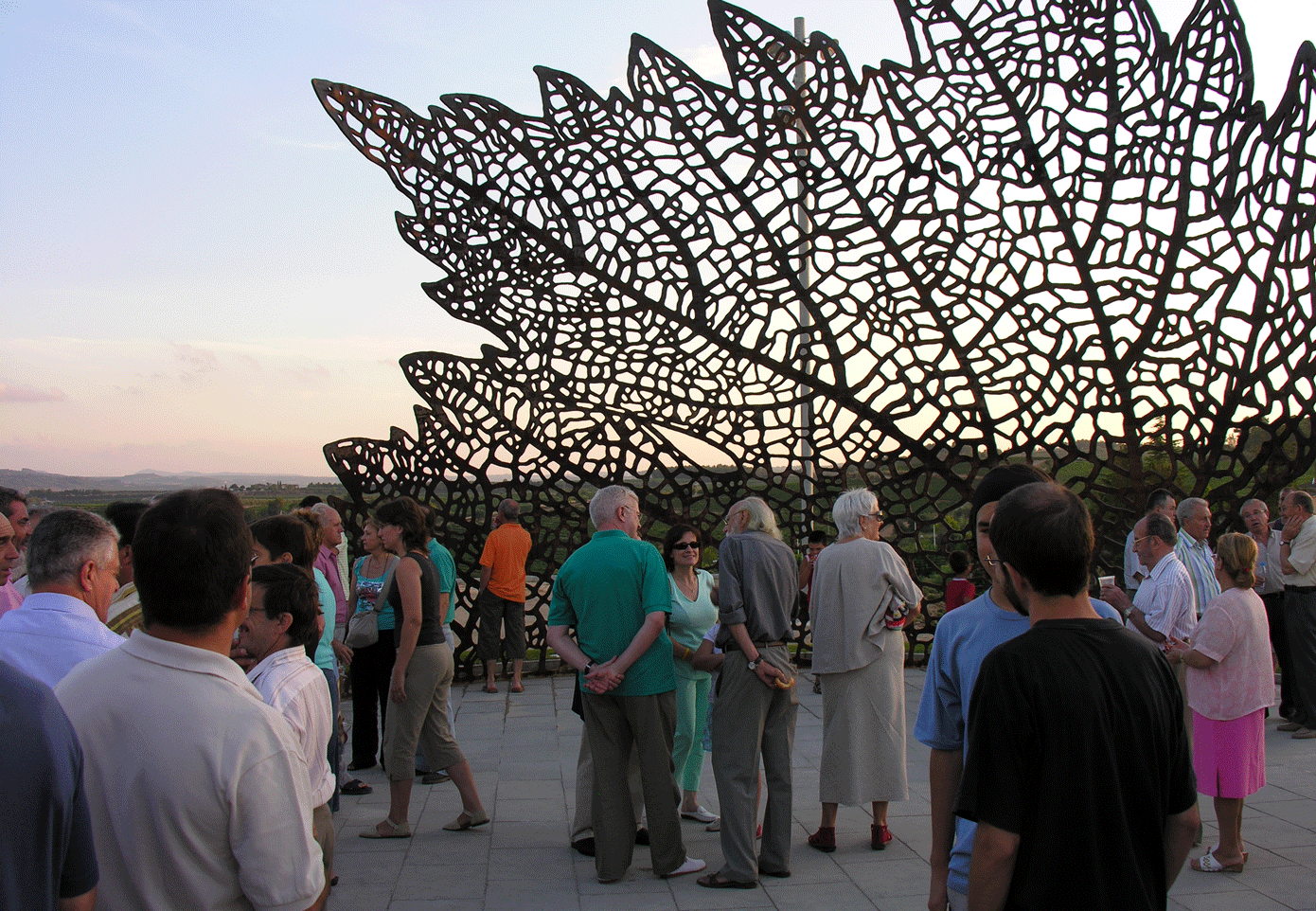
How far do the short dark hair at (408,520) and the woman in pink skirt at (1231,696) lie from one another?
340 cm

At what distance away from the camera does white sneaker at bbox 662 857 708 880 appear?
4.05 metres

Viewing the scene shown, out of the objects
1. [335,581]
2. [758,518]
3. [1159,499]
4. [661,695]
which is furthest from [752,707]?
[1159,499]

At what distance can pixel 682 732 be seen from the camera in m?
4.65

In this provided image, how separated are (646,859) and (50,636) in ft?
9.09

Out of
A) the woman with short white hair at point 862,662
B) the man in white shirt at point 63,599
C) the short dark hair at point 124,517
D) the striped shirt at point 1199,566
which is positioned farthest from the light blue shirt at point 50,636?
the striped shirt at point 1199,566

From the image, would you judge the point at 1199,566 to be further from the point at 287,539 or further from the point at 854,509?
the point at 287,539

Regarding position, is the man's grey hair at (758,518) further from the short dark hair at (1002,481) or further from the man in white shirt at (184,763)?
the man in white shirt at (184,763)

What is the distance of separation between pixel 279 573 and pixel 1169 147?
7.66 meters

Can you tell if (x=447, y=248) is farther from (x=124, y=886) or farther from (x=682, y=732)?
(x=124, y=886)

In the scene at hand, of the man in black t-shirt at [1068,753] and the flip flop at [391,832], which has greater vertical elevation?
the man in black t-shirt at [1068,753]

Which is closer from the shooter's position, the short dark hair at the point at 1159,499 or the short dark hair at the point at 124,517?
the short dark hair at the point at 124,517

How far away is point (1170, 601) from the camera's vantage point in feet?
14.3

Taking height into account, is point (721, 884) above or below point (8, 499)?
below

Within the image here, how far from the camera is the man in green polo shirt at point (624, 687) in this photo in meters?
3.96
